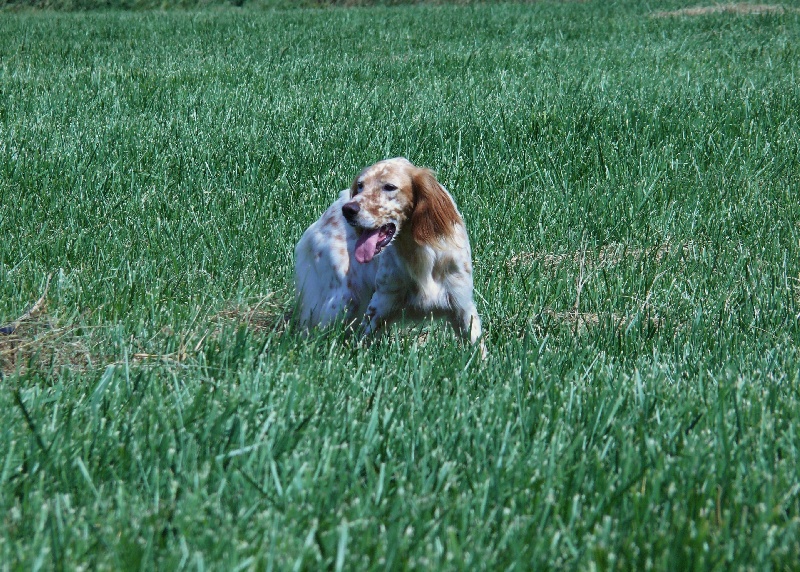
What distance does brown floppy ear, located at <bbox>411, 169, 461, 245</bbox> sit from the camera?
12.7 ft

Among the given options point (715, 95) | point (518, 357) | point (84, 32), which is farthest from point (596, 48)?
Result: point (518, 357)

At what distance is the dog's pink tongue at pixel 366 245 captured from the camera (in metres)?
3.81

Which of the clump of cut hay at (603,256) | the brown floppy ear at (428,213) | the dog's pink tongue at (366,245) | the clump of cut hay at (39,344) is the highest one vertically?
the brown floppy ear at (428,213)

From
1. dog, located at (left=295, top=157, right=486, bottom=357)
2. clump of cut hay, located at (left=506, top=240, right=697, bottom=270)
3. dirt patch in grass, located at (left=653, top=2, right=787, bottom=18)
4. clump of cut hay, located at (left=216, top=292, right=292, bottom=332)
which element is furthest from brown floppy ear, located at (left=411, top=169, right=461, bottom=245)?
dirt patch in grass, located at (left=653, top=2, right=787, bottom=18)

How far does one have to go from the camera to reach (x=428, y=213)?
12.7 ft

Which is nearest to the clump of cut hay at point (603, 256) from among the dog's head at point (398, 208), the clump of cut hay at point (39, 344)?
the dog's head at point (398, 208)

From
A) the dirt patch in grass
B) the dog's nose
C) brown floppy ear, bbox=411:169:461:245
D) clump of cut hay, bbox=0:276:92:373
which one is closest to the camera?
clump of cut hay, bbox=0:276:92:373

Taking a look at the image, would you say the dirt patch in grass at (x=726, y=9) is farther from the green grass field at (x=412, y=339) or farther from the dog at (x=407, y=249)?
the dog at (x=407, y=249)

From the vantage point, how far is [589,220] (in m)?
5.56

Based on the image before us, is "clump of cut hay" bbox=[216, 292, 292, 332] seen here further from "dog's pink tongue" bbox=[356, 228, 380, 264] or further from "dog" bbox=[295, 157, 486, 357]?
"dog's pink tongue" bbox=[356, 228, 380, 264]

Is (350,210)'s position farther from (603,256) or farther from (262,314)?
(603,256)

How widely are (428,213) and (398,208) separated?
0.12m

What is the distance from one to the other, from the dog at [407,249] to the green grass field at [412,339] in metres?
0.17

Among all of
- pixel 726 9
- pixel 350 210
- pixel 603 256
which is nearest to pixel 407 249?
pixel 350 210
